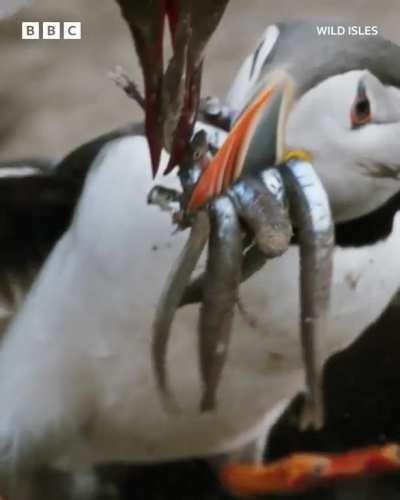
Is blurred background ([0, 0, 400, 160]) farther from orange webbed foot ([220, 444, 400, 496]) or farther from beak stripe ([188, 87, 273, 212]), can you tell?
orange webbed foot ([220, 444, 400, 496])

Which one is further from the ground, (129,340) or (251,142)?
(251,142)

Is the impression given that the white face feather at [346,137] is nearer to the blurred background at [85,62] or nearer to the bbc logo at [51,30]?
the blurred background at [85,62]

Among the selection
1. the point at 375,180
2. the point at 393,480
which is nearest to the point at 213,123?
the point at 375,180

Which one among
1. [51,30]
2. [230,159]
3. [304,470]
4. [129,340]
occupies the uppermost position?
[51,30]

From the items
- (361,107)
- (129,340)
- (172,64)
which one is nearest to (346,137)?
(361,107)

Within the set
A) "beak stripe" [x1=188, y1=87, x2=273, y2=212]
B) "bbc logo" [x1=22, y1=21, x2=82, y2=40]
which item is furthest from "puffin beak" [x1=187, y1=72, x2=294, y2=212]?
"bbc logo" [x1=22, y1=21, x2=82, y2=40]

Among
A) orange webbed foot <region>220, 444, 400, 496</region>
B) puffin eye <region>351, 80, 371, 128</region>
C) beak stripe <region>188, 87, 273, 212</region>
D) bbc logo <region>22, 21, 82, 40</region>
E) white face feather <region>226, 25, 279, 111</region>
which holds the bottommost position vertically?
orange webbed foot <region>220, 444, 400, 496</region>

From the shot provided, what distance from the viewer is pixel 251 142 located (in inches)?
34.8

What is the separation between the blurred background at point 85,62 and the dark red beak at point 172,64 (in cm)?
1

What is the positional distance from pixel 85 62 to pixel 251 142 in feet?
0.57

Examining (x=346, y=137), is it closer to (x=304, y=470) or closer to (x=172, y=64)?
(x=172, y=64)

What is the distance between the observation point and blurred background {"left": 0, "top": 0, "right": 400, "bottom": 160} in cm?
89

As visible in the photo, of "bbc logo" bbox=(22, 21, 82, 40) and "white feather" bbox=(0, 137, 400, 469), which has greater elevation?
"bbc logo" bbox=(22, 21, 82, 40)

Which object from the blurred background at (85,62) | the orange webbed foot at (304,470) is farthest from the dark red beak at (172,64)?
the orange webbed foot at (304,470)
